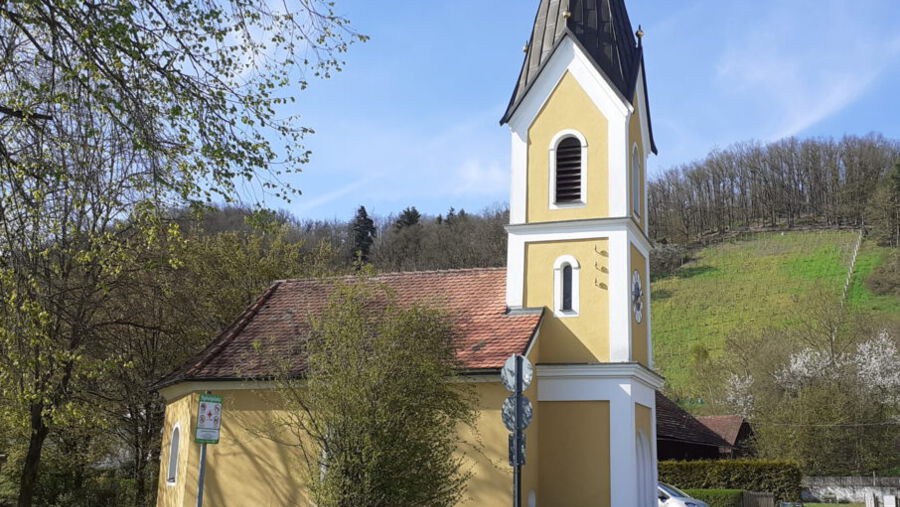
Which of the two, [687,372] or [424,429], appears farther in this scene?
[687,372]

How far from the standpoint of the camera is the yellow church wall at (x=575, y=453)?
61.8ft

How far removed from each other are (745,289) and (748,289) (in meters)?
0.27

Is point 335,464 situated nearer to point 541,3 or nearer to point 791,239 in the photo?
point 541,3

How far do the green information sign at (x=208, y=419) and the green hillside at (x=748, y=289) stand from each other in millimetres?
50550

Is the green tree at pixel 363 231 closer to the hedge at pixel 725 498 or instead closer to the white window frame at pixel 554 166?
the hedge at pixel 725 498

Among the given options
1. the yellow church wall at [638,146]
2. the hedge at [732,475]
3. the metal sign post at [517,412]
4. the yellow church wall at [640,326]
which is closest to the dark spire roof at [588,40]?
the yellow church wall at [638,146]

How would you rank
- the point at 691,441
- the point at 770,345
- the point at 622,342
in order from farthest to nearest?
1. the point at 770,345
2. the point at 691,441
3. the point at 622,342

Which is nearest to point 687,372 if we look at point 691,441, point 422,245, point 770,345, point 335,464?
point 770,345

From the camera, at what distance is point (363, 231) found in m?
73.1

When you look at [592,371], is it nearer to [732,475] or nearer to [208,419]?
[208,419]

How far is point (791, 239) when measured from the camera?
279 ft

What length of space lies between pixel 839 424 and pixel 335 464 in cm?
3043

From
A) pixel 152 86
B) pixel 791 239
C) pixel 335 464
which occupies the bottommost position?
pixel 335 464

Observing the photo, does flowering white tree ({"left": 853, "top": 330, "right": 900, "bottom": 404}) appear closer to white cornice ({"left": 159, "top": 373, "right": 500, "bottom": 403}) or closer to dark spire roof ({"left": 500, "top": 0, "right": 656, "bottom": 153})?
dark spire roof ({"left": 500, "top": 0, "right": 656, "bottom": 153})
